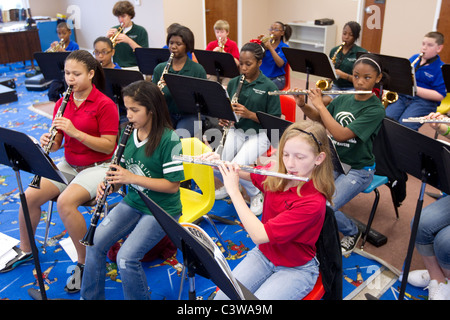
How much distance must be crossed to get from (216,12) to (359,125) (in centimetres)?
561

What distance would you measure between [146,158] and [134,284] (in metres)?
0.65

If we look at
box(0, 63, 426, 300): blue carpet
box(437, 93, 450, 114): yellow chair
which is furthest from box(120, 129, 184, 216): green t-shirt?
box(437, 93, 450, 114): yellow chair

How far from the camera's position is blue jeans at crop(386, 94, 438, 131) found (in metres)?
3.77

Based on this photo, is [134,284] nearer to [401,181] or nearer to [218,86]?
[218,86]

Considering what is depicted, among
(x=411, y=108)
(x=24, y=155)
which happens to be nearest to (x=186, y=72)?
(x=24, y=155)

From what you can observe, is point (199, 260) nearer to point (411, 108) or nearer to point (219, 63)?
point (219, 63)

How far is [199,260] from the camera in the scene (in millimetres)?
1440

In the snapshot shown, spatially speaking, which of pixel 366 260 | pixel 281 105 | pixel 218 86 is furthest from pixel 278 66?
pixel 366 260

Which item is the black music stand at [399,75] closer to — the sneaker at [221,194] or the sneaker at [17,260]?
the sneaker at [221,194]

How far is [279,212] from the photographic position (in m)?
1.82

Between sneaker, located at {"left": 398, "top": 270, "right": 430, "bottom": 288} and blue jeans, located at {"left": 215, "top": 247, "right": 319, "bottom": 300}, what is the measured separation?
3.12ft

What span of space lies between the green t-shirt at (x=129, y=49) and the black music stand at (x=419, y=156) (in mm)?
3556

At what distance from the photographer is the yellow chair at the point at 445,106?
3.91 meters

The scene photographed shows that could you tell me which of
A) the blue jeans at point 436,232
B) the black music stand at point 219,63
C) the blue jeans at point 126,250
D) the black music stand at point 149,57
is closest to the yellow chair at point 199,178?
the blue jeans at point 126,250
